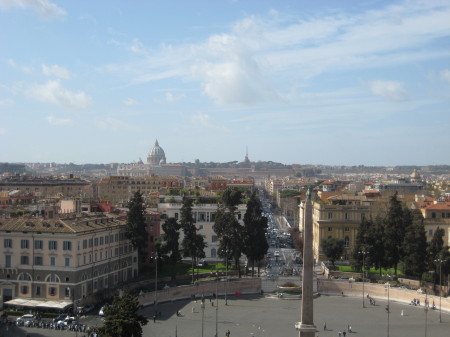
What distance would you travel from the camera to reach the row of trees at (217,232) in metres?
60.2

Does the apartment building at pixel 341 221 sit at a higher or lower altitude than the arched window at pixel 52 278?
higher

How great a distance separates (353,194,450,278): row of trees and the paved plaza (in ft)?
16.0

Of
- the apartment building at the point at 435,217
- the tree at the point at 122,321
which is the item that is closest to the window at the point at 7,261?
the tree at the point at 122,321

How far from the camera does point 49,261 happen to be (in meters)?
51.8

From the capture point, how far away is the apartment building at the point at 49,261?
51.1 m

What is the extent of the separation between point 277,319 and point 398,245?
19077 mm

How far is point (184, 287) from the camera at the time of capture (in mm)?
57281

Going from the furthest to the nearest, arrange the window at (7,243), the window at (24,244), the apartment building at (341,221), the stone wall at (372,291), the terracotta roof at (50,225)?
the apartment building at (341,221) → the stone wall at (372,291) → the window at (7,243) → the window at (24,244) → the terracotta roof at (50,225)

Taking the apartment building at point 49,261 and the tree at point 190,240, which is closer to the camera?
the apartment building at point 49,261

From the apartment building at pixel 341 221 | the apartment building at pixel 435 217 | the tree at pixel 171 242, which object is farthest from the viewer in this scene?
the apartment building at pixel 341 221

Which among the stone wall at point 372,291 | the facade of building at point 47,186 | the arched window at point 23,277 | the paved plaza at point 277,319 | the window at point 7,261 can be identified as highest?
the facade of building at point 47,186

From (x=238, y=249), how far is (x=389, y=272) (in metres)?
15.9

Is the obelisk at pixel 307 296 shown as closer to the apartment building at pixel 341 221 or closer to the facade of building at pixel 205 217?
the facade of building at pixel 205 217

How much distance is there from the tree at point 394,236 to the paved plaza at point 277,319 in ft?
22.7
